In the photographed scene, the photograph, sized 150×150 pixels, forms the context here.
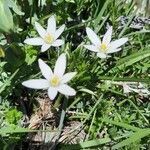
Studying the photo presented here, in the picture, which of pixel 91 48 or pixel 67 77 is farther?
pixel 91 48

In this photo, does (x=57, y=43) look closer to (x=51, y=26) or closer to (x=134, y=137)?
(x=51, y=26)

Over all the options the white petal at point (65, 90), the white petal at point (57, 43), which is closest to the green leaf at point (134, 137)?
the white petal at point (65, 90)

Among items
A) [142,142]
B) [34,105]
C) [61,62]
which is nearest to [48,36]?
[61,62]

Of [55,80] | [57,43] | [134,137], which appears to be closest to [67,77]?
[55,80]

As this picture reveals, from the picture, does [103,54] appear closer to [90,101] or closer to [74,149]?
[90,101]

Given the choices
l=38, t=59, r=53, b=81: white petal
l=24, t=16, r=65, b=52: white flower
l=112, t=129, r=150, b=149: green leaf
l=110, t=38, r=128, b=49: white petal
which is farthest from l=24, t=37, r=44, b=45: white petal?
l=112, t=129, r=150, b=149: green leaf

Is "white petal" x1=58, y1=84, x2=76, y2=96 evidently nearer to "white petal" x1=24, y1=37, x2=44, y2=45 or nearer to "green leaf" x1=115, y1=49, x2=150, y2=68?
"white petal" x1=24, y1=37, x2=44, y2=45
